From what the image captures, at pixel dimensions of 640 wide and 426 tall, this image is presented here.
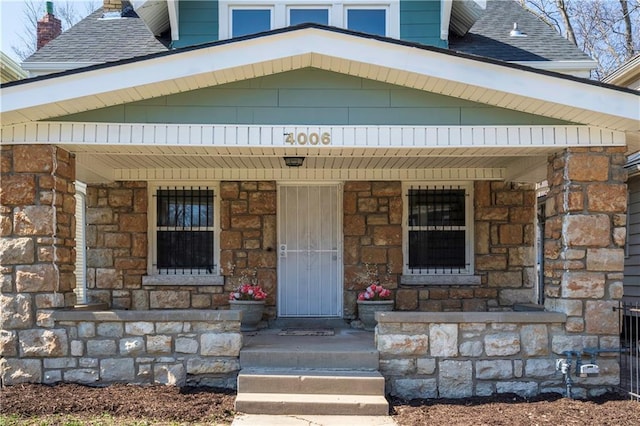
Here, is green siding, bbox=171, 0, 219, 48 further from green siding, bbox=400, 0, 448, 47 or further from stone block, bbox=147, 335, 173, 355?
stone block, bbox=147, 335, 173, 355

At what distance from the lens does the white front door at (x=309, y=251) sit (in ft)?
29.3

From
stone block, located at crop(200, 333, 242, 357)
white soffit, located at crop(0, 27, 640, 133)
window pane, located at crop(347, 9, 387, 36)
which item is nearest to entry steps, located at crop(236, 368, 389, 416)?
stone block, located at crop(200, 333, 242, 357)

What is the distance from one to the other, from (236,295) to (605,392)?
4.57 metres

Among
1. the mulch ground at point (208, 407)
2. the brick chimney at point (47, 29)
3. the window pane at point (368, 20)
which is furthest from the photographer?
the brick chimney at point (47, 29)

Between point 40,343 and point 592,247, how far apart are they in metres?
5.89

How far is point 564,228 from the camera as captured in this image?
6523mm

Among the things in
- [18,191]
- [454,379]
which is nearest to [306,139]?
[454,379]

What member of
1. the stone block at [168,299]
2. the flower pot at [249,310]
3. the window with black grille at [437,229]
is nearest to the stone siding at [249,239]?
the stone block at [168,299]

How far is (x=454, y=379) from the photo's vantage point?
6.42m

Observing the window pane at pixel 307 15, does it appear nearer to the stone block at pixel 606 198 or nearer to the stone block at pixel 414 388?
the stone block at pixel 606 198

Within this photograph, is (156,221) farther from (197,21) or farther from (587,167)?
(587,167)

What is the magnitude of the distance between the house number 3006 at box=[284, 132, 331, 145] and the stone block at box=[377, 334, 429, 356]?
2182mm

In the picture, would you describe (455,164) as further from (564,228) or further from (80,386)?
(80,386)

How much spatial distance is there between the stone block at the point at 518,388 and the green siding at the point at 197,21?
5.91 meters
